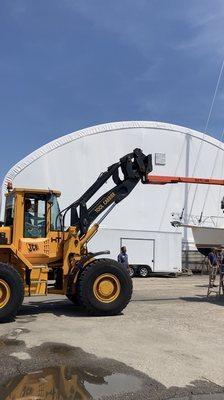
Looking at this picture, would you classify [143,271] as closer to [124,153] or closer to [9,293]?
[124,153]

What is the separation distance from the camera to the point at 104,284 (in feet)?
36.9

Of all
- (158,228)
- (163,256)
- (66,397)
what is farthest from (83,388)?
(158,228)

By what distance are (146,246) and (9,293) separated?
1690 cm

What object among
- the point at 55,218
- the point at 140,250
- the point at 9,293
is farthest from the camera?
the point at 140,250

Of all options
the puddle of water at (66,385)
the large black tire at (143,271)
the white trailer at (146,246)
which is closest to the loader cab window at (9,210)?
the puddle of water at (66,385)

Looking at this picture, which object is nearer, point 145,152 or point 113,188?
point 113,188

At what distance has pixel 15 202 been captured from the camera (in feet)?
36.6

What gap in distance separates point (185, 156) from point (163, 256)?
9272 mm

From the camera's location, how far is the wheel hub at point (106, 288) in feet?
36.8

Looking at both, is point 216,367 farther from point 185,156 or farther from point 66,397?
point 185,156

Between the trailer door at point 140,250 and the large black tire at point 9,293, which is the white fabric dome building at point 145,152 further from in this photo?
the large black tire at point 9,293

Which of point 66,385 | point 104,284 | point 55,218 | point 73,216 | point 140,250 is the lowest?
point 66,385

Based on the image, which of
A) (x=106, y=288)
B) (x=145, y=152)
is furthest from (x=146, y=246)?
(x=106, y=288)

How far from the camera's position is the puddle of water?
552 centimetres
